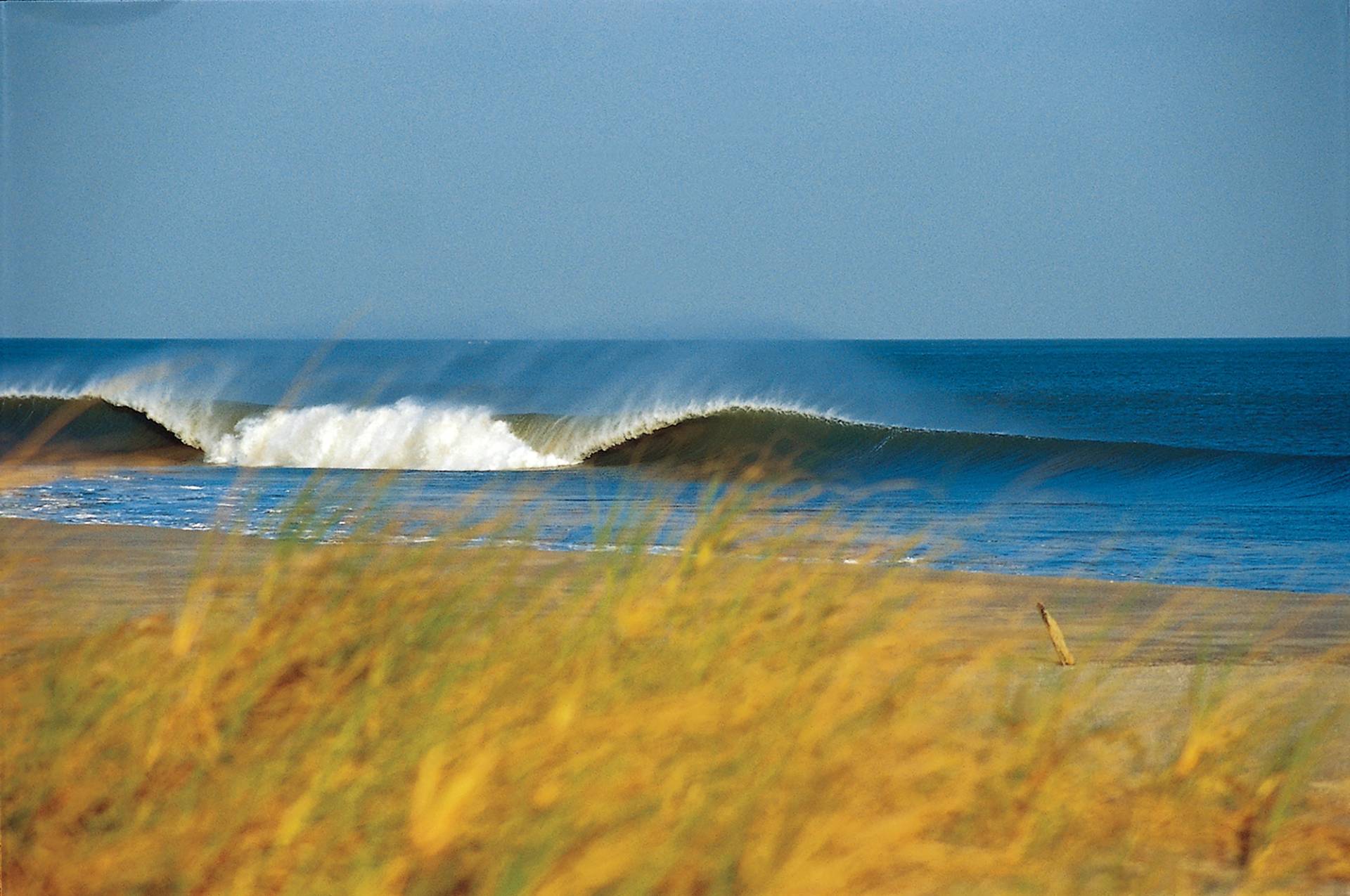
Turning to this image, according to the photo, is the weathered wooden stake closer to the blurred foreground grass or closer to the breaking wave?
the blurred foreground grass

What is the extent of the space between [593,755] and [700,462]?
19551 millimetres

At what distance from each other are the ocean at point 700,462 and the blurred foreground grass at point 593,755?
0.30 metres

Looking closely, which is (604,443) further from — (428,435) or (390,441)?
(390,441)

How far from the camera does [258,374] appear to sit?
46.9m

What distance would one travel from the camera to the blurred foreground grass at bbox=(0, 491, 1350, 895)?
2389 millimetres

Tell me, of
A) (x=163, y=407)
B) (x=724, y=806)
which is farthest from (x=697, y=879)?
(x=163, y=407)

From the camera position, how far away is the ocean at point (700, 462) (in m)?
8.76

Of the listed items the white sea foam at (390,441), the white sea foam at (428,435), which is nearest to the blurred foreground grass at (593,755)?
the white sea foam at (428,435)

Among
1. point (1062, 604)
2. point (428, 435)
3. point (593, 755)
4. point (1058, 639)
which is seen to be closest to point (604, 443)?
point (428, 435)

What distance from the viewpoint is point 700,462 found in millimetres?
22047

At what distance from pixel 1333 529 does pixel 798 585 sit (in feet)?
39.1

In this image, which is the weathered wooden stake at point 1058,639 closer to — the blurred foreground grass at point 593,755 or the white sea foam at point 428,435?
the blurred foreground grass at point 593,755

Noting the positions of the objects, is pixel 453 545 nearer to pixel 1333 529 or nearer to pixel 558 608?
pixel 558 608

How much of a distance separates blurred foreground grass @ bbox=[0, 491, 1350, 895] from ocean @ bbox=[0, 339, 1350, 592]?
302 millimetres
